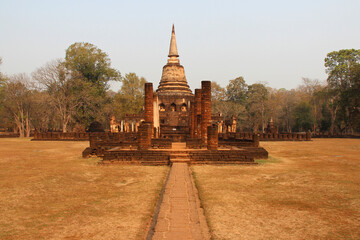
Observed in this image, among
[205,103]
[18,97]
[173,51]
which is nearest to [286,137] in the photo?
[205,103]

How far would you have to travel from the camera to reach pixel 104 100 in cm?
4094

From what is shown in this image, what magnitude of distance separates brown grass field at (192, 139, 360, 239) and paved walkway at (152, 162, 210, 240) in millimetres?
220

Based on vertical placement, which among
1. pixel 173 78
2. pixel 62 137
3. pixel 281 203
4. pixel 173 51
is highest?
pixel 173 51

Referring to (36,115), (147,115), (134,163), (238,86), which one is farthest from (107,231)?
(238,86)

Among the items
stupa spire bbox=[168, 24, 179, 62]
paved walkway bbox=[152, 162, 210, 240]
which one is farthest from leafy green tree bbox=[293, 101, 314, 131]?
paved walkway bbox=[152, 162, 210, 240]

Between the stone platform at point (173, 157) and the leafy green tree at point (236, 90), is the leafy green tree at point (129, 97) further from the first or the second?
the stone platform at point (173, 157)

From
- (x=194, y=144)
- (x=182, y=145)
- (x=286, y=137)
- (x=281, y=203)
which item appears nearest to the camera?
(x=281, y=203)

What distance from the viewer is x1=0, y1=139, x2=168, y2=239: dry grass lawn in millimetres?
4547

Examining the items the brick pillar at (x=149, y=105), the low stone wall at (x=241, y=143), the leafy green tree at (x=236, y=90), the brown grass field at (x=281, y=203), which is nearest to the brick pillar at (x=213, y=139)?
the brown grass field at (x=281, y=203)

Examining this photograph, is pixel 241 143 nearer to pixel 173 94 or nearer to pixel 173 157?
pixel 173 157

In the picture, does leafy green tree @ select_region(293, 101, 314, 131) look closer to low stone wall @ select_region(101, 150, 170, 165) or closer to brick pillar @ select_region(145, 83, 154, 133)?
brick pillar @ select_region(145, 83, 154, 133)

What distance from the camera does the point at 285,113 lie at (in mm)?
48938

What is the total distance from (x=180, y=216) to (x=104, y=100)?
37.8m

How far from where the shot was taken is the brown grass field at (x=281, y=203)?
15.0 feet
